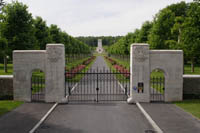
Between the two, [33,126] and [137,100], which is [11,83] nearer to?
[33,126]

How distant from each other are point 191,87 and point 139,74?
159 inches

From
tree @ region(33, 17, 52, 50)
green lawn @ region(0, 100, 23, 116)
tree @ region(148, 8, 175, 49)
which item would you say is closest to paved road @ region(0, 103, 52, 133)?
green lawn @ region(0, 100, 23, 116)

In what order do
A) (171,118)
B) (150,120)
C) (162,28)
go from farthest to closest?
1. (162,28)
2. (171,118)
3. (150,120)

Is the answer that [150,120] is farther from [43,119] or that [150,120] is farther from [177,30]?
[177,30]

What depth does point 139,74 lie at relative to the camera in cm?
1446

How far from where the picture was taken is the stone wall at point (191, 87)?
50.6ft

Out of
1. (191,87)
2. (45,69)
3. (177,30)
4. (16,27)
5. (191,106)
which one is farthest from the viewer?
(177,30)

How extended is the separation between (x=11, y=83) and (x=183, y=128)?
38.0 feet

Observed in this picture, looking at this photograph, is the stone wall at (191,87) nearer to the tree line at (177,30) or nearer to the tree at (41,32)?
the tree line at (177,30)

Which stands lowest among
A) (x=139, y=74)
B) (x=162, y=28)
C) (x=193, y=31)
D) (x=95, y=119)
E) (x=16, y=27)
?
(x=95, y=119)

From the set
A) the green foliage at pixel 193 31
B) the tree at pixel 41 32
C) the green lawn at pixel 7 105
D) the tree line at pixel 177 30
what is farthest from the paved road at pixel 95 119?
the tree at pixel 41 32

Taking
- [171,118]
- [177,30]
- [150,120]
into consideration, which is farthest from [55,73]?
[177,30]

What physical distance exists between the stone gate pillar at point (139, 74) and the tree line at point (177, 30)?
43.7 feet

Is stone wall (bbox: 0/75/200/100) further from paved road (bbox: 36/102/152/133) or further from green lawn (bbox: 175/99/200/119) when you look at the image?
paved road (bbox: 36/102/152/133)
